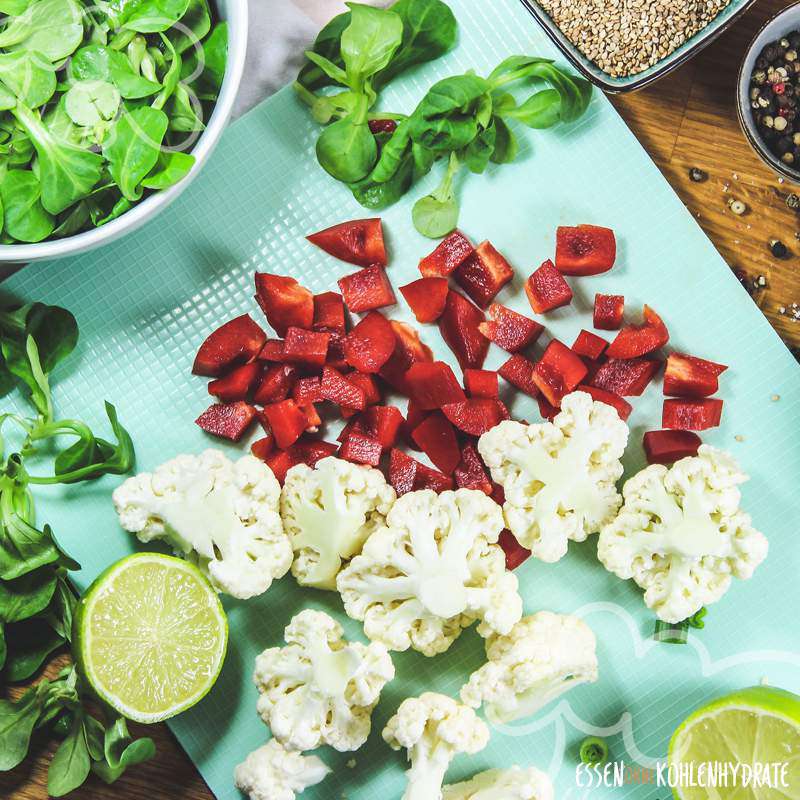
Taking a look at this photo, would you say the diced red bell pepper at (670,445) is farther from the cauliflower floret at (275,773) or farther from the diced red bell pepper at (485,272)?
the cauliflower floret at (275,773)

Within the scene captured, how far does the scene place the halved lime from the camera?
161 centimetres

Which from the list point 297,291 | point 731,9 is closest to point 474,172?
point 297,291

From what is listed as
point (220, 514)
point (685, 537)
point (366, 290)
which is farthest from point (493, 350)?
point (220, 514)

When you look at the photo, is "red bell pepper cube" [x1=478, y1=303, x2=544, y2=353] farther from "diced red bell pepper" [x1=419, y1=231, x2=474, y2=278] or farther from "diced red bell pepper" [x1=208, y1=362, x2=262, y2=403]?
"diced red bell pepper" [x1=208, y1=362, x2=262, y2=403]

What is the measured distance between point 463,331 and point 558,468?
318mm

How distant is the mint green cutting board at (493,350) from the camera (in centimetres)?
176

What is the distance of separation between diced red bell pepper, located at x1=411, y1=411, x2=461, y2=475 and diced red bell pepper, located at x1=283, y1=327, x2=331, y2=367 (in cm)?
23

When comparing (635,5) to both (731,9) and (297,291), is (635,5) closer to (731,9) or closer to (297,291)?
(731,9)

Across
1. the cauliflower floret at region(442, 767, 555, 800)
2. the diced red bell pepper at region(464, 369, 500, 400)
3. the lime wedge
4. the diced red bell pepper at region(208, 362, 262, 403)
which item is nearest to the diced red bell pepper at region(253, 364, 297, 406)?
the diced red bell pepper at region(208, 362, 262, 403)

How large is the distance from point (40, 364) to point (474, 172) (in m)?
0.91

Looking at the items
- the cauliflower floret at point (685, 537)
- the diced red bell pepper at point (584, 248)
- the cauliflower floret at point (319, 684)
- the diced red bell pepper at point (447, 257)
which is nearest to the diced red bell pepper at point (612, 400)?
the cauliflower floret at point (685, 537)

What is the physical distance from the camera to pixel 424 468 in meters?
1.76

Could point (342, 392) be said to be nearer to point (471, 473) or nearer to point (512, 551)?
point (471, 473)

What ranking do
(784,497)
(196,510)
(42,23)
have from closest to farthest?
1. (42,23)
2. (196,510)
3. (784,497)
